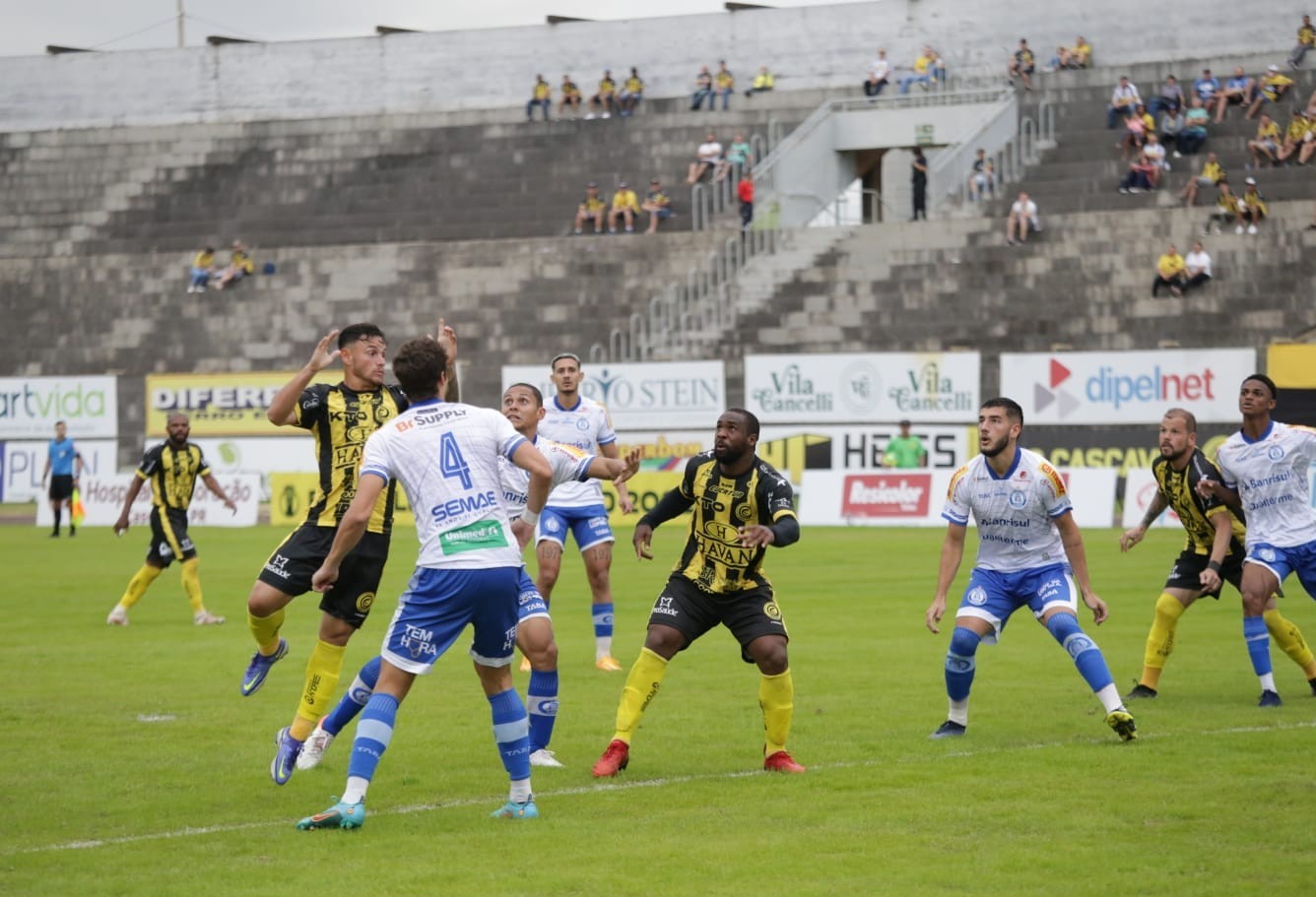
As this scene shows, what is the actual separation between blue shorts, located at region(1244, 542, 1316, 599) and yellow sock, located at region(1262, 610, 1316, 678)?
1.02 ft

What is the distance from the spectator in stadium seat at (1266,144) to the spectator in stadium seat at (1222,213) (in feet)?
6.80

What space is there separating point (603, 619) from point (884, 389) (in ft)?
81.0

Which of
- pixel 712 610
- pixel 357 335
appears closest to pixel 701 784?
pixel 712 610

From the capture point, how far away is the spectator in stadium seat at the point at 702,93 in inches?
2050

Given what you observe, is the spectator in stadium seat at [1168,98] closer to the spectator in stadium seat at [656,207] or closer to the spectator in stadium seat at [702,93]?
the spectator in stadium seat at [656,207]

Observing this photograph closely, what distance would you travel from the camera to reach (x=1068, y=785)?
9.56 meters

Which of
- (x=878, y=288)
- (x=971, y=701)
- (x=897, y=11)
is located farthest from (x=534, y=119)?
(x=971, y=701)

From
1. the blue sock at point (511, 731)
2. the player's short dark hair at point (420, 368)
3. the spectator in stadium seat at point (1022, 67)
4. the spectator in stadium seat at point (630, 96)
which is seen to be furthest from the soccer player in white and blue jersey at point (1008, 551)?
the spectator in stadium seat at point (630, 96)

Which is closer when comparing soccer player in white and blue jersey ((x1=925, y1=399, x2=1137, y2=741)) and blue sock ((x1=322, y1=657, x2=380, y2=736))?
blue sock ((x1=322, y1=657, x2=380, y2=736))

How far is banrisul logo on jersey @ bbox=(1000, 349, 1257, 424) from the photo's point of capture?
36.4 meters

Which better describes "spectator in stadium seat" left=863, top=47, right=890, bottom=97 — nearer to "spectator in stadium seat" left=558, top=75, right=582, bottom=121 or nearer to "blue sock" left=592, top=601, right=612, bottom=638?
"spectator in stadium seat" left=558, top=75, right=582, bottom=121

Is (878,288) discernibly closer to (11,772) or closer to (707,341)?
(707,341)

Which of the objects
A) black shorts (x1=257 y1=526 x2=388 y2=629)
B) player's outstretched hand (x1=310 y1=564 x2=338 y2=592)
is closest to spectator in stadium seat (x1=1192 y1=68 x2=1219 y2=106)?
black shorts (x1=257 y1=526 x2=388 y2=629)

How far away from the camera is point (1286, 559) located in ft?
42.2
